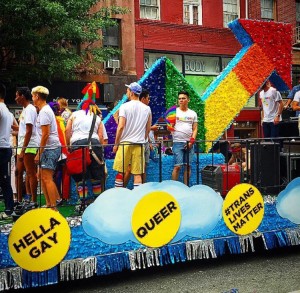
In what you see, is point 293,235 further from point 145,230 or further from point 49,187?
point 49,187

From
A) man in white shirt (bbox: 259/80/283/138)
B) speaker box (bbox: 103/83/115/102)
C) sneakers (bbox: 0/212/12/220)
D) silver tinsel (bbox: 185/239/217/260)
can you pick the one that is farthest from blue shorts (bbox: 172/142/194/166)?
speaker box (bbox: 103/83/115/102)

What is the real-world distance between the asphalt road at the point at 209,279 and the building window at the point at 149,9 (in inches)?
627

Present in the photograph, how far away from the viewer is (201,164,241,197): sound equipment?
551cm

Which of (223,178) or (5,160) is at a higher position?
(5,160)

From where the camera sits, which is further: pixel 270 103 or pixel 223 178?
pixel 270 103

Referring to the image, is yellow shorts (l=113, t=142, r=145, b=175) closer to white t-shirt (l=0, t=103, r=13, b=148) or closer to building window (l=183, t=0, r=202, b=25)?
white t-shirt (l=0, t=103, r=13, b=148)

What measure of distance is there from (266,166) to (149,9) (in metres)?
16.0

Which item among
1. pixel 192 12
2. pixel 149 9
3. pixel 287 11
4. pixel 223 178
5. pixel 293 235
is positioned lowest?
pixel 293 235

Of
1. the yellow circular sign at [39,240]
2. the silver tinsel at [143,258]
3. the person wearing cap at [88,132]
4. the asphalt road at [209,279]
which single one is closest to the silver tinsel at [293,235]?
the asphalt road at [209,279]

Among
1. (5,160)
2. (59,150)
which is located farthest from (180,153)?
(5,160)

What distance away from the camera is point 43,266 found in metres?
4.26

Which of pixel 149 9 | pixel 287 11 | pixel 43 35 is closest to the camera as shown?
pixel 43 35

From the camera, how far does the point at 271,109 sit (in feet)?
27.6

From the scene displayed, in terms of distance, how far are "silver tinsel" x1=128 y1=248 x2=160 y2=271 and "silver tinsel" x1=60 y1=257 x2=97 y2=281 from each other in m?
0.38
